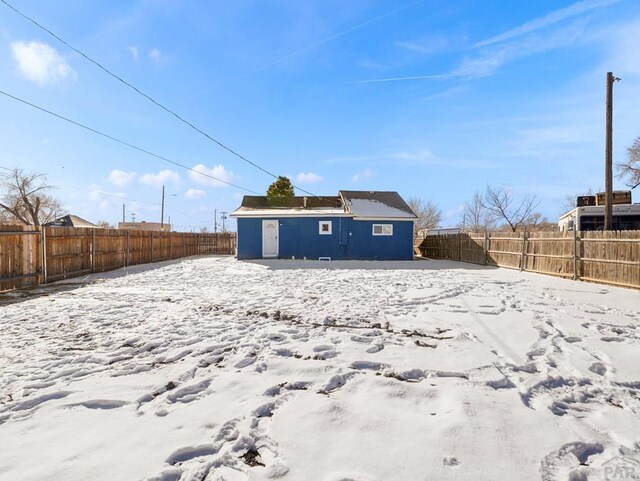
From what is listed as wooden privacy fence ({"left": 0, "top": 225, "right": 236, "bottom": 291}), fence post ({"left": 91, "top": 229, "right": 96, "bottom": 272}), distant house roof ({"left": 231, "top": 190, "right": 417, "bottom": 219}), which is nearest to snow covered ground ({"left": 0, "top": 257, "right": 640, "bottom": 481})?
wooden privacy fence ({"left": 0, "top": 225, "right": 236, "bottom": 291})

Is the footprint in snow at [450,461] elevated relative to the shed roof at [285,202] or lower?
lower

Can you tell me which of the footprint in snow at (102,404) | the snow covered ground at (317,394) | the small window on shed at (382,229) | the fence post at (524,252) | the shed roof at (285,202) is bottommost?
the footprint in snow at (102,404)

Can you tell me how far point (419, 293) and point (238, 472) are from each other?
20.5 feet

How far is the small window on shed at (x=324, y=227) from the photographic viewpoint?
58.9 ft

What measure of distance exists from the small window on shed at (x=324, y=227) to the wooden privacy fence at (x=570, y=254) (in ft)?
24.6

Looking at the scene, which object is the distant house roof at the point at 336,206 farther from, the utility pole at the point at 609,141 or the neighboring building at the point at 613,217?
the neighboring building at the point at 613,217

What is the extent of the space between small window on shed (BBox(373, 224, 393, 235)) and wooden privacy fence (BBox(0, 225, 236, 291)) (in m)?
11.6

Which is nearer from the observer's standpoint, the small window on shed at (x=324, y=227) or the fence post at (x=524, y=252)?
the fence post at (x=524, y=252)

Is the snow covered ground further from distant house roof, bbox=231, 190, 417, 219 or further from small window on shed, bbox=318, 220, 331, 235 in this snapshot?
distant house roof, bbox=231, 190, 417, 219

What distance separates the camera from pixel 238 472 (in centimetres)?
181

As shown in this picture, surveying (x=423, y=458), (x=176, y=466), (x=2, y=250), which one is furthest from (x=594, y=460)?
(x=2, y=250)

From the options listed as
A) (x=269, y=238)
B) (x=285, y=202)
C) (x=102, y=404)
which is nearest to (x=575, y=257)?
(x=102, y=404)

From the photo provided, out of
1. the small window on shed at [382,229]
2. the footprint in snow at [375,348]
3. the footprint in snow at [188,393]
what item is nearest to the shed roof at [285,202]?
the small window on shed at [382,229]

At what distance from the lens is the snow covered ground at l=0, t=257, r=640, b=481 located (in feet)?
6.20
